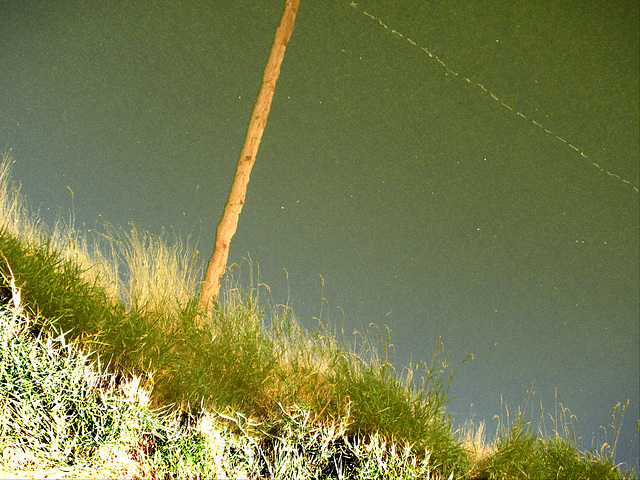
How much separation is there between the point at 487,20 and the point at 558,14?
0.59 metres

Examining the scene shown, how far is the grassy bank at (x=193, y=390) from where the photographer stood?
174cm

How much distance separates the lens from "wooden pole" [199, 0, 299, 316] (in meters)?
2.68

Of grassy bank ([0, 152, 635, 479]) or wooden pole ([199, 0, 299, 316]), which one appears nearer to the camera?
grassy bank ([0, 152, 635, 479])

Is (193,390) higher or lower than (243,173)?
lower

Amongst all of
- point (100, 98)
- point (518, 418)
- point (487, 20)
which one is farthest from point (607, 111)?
point (100, 98)

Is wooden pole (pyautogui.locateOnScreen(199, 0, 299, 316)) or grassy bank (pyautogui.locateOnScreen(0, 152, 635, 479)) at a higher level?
wooden pole (pyautogui.locateOnScreen(199, 0, 299, 316))

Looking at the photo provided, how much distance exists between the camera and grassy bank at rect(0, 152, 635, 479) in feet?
5.70

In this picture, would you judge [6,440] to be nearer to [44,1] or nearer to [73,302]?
[73,302]

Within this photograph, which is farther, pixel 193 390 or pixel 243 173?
Result: pixel 243 173

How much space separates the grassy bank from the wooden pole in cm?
10

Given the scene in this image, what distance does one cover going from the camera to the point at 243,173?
2.78 metres

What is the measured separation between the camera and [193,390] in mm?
2043

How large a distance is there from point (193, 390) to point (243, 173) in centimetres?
116

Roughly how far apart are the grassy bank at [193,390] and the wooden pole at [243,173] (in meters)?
0.10
